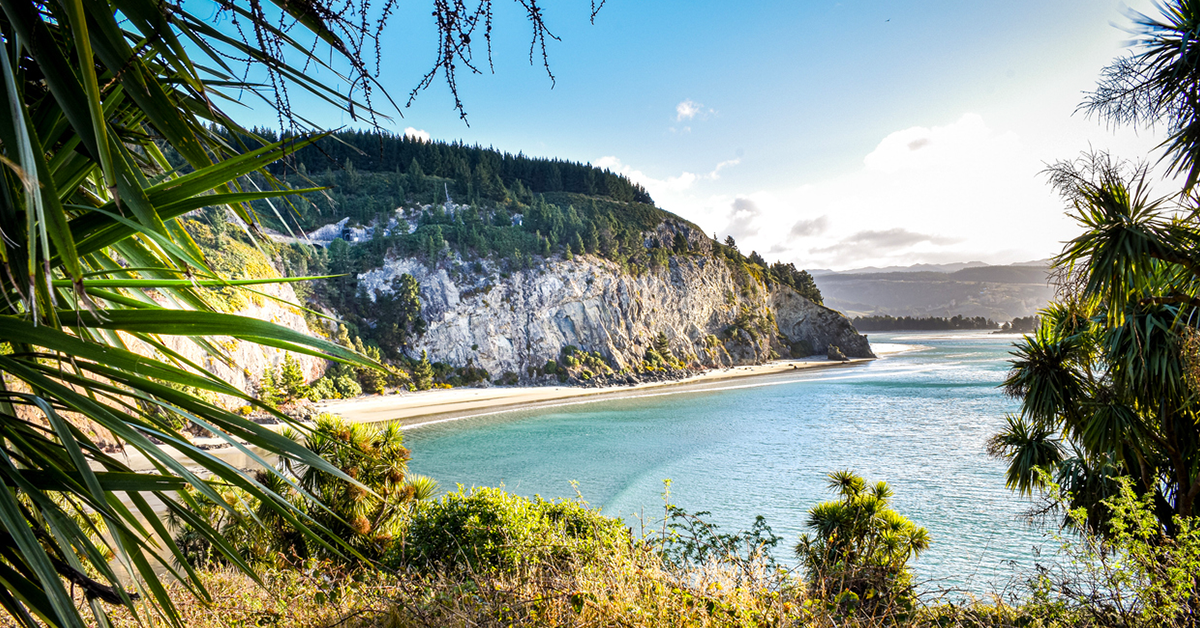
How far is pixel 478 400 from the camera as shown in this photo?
3262 centimetres

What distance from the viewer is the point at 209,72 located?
4.31 feet

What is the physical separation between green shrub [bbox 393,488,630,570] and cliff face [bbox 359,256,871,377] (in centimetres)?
3296

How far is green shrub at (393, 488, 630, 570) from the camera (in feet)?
18.6

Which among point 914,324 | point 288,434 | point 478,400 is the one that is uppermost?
point 288,434

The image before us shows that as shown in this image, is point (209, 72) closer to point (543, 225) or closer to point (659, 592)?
point (659, 592)

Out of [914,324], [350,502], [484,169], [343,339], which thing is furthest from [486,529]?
[914,324]

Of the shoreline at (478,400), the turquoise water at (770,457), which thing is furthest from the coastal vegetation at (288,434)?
the shoreline at (478,400)

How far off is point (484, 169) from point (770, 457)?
5429 cm

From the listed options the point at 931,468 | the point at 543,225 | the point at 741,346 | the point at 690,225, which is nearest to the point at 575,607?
the point at 931,468

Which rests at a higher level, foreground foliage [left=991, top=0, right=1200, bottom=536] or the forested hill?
the forested hill

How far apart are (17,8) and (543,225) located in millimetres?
52287

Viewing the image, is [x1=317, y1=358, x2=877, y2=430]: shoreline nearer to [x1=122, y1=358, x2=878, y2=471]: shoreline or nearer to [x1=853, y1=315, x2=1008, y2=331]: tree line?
[x1=122, y1=358, x2=878, y2=471]: shoreline

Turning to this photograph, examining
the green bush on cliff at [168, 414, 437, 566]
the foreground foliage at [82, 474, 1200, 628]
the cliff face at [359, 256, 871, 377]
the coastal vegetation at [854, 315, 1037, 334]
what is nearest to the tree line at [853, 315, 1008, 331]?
the coastal vegetation at [854, 315, 1037, 334]

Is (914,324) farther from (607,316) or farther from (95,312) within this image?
(95,312)
